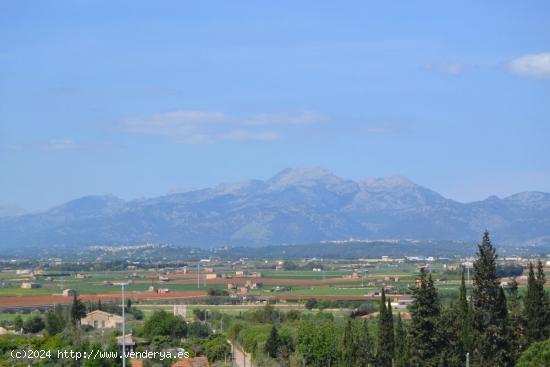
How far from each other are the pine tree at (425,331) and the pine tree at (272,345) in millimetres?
16910

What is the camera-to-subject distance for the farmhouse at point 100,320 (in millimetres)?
67750

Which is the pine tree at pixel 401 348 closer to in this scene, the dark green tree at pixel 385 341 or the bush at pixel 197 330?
the dark green tree at pixel 385 341

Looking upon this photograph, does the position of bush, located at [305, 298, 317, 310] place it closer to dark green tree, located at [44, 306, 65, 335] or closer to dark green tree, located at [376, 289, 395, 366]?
dark green tree, located at [44, 306, 65, 335]

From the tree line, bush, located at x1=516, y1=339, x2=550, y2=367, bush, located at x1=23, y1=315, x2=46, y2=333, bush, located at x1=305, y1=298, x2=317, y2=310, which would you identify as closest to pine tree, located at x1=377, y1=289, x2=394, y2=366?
the tree line

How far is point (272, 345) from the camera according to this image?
56.0 m

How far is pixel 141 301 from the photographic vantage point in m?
94.1

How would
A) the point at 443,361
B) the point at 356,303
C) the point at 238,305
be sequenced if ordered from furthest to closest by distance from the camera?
the point at 238,305 → the point at 356,303 → the point at 443,361

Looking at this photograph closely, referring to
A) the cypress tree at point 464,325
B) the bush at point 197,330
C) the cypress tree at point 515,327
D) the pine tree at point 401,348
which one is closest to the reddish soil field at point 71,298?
the bush at point 197,330

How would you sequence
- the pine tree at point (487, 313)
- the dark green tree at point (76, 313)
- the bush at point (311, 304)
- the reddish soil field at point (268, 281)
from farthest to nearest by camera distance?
1. the reddish soil field at point (268, 281)
2. the bush at point (311, 304)
3. the dark green tree at point (76, 313)
4. the pine tree at point (487, 313)

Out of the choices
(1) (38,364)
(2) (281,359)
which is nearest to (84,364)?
(1) (38,364)

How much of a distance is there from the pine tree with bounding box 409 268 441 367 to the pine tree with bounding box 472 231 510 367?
1.32 m

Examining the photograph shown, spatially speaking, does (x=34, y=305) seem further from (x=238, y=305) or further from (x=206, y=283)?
(x=206, y=283)

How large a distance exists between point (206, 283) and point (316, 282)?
13.4 m

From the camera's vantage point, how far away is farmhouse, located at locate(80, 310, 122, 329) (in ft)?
222
